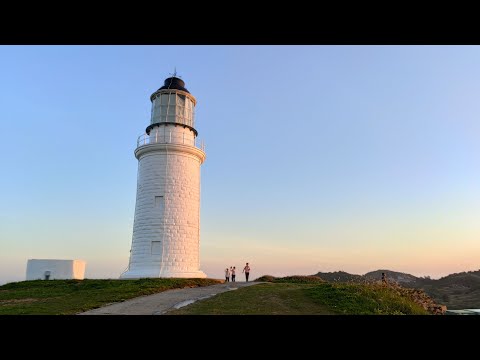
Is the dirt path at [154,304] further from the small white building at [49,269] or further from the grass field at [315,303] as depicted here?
the small white building at [49,269]

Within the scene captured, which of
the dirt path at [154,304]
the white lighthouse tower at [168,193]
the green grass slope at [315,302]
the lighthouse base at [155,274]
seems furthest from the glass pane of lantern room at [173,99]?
A: the green grass slope at [315,302]

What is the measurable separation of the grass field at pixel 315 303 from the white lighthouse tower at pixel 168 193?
27.9 feet

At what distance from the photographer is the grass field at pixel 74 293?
603 inches

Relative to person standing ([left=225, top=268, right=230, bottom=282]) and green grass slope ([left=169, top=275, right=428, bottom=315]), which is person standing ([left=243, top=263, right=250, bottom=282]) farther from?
green grass slope ([left=169, top=275, right=428, bottom=315])

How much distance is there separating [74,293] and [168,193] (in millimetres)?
8207

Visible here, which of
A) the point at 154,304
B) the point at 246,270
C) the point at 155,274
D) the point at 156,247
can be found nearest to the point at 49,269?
the point at 156,247

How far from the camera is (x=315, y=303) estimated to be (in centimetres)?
1466

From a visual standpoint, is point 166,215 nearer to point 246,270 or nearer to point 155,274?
point 155,274

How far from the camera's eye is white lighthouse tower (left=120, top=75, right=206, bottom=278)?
82.0 feet

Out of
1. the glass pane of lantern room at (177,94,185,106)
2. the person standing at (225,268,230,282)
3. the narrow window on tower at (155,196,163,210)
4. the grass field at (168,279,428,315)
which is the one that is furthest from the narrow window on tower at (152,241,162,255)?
the glass pane of lantern room at (177,94,185,106)

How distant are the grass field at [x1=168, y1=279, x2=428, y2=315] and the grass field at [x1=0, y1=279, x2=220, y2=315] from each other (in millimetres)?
4362
